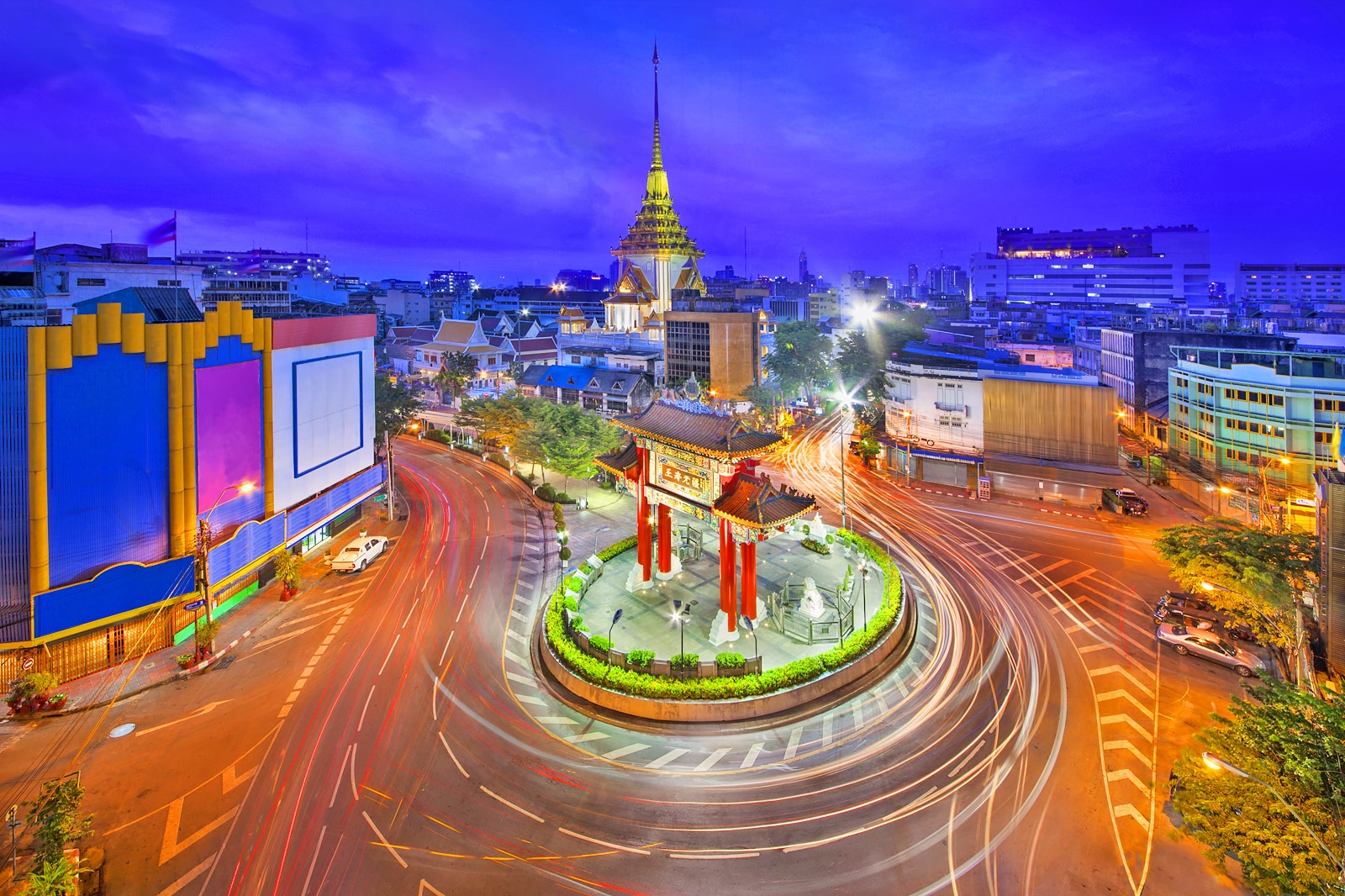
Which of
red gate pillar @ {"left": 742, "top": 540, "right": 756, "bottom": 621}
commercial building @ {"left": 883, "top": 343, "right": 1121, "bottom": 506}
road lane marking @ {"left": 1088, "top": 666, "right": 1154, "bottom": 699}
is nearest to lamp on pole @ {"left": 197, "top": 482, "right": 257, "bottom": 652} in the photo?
red gate pillar @ {"left": 742, "top": 540, "right": 756, "bottom": 621}

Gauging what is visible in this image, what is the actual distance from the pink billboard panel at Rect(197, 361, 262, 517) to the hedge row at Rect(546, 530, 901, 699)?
15.5 metres

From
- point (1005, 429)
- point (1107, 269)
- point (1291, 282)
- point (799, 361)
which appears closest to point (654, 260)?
point (799, 361)

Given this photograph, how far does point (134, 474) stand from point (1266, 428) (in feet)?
199

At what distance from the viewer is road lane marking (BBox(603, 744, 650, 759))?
65.2 feet

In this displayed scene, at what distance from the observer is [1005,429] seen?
156ft

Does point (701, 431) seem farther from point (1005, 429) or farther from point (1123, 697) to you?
point (1005, 429)

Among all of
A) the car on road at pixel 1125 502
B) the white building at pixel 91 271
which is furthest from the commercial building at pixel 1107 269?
the white building at pixel 91 271

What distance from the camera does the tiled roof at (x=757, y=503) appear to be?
2397 cm

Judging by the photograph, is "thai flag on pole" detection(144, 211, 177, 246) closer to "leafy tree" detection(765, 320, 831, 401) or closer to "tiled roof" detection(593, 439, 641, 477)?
"tiled roof" detection(593, 439, 641, 477)

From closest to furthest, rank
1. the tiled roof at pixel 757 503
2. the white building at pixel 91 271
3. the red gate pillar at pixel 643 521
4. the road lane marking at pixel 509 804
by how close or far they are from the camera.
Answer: the road lane marking at pixel 509 804
the tiled roof at pixel 757 503
the red gate pillar at pixel 643 521
the white building at pixel 91 271

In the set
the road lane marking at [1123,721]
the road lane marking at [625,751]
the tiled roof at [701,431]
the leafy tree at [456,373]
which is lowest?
the road lane marking at [625,751]

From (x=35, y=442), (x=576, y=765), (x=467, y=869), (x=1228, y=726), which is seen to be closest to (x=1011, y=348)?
(x=1228, y=726)

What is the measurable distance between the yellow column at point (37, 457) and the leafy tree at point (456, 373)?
56.2 metres

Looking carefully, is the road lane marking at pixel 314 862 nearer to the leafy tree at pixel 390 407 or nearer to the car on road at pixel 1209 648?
the car on road at pixel 1209 648
